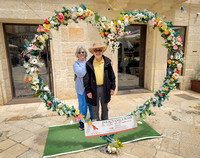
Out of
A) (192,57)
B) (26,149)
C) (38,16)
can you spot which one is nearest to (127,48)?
(192,57)

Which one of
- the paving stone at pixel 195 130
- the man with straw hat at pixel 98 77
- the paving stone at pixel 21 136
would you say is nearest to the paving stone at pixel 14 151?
the paving stone at pixel 21 136

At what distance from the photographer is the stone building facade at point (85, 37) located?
4383 millimetres

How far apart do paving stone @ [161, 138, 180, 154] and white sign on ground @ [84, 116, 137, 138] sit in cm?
64

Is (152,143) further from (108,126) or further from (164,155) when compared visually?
(108,126)

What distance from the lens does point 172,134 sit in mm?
2865

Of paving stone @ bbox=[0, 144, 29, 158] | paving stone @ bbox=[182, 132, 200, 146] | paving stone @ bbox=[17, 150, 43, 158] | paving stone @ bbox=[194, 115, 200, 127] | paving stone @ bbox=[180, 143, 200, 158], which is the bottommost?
paving stone @ bbox=[17, 150, 43, 158]

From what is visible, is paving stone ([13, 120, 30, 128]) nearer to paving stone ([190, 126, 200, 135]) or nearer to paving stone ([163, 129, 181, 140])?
paving stone ([163, 129, 181, 140])

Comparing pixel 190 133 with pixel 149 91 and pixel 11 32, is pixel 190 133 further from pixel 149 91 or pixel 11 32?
pixel 11 32

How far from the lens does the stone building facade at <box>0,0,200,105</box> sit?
4.38m

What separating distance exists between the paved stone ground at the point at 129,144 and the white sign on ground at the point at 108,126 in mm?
326

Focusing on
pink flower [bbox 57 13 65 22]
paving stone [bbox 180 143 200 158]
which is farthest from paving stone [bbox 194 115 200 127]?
pink flower [bbox 57 13 65 22]

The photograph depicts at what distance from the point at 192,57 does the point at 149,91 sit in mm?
2395

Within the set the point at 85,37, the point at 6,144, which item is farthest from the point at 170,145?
the point at 85,37

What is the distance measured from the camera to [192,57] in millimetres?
6031
